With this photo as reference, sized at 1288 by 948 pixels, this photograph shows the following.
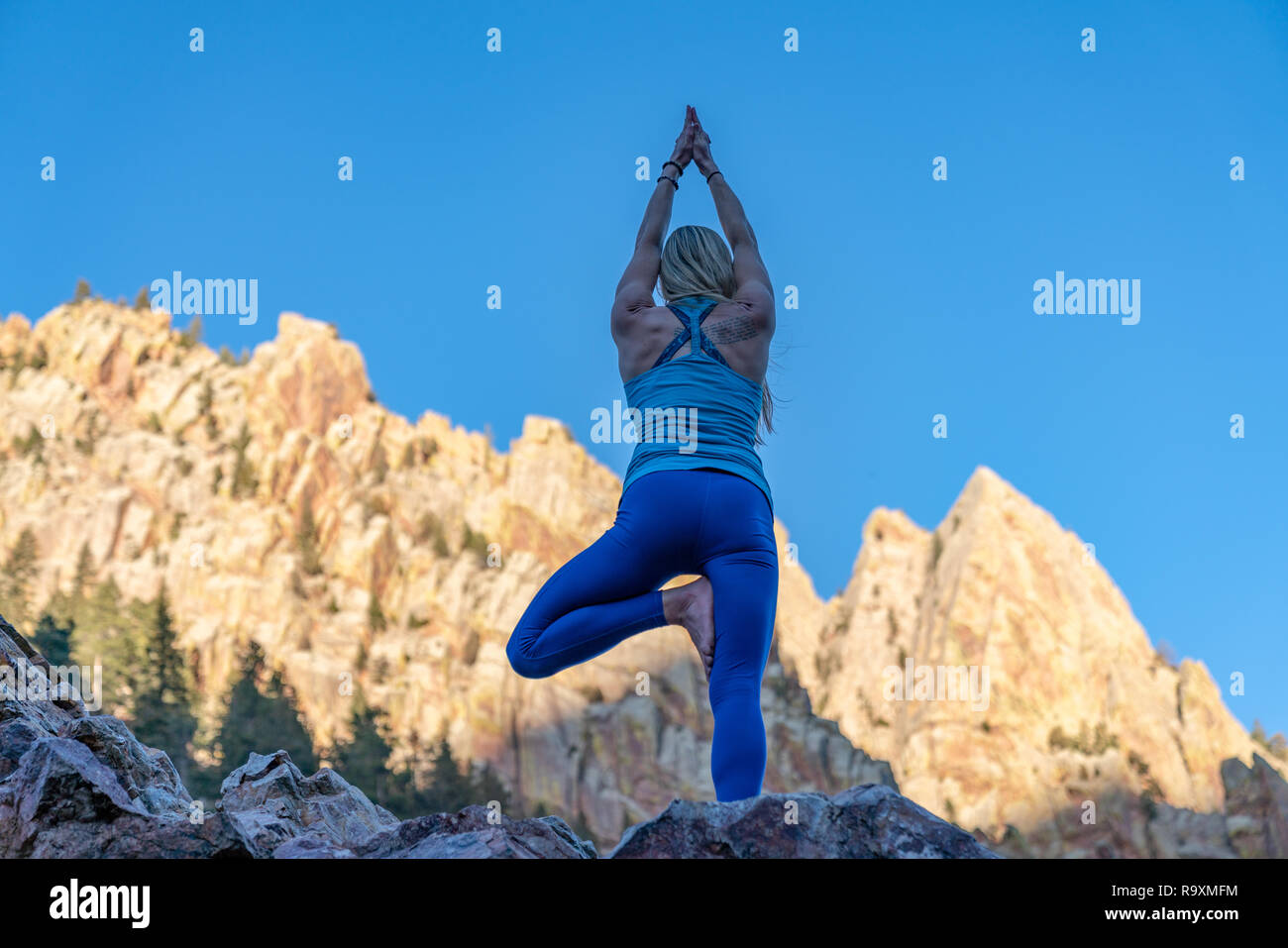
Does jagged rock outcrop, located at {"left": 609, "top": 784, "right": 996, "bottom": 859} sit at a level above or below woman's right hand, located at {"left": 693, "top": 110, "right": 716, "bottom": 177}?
below

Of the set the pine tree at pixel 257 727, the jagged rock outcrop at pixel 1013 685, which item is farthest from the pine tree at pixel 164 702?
the jagged rock outcrop at pixel 1013 685

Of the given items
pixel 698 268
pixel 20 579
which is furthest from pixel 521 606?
pixel 698 268

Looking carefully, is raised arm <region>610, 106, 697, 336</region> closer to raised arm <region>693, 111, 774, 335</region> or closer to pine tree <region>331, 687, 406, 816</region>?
raised arm <region>693, 111, 774, 335</region>

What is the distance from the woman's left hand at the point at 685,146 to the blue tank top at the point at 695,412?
2.90 ft

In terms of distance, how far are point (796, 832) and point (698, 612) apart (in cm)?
90

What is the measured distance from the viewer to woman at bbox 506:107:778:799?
404cm

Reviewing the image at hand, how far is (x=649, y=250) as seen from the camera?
4656 millimetres

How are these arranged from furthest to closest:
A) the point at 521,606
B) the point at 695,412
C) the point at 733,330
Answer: the point at 521,606, the point at 733,330, the point at 695,412

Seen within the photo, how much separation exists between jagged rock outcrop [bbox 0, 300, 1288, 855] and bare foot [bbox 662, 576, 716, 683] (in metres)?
60.8

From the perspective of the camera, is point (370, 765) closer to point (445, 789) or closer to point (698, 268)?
point (445, 789)

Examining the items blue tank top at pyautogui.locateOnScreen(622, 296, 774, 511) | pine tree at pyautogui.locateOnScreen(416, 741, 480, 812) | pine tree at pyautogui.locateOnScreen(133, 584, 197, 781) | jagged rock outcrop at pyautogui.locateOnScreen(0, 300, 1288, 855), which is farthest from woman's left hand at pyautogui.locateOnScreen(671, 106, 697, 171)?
jagged rock outcrop at pyautogui.locateOnScreen(0, 300, 1288, 855)

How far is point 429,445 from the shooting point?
351ft
